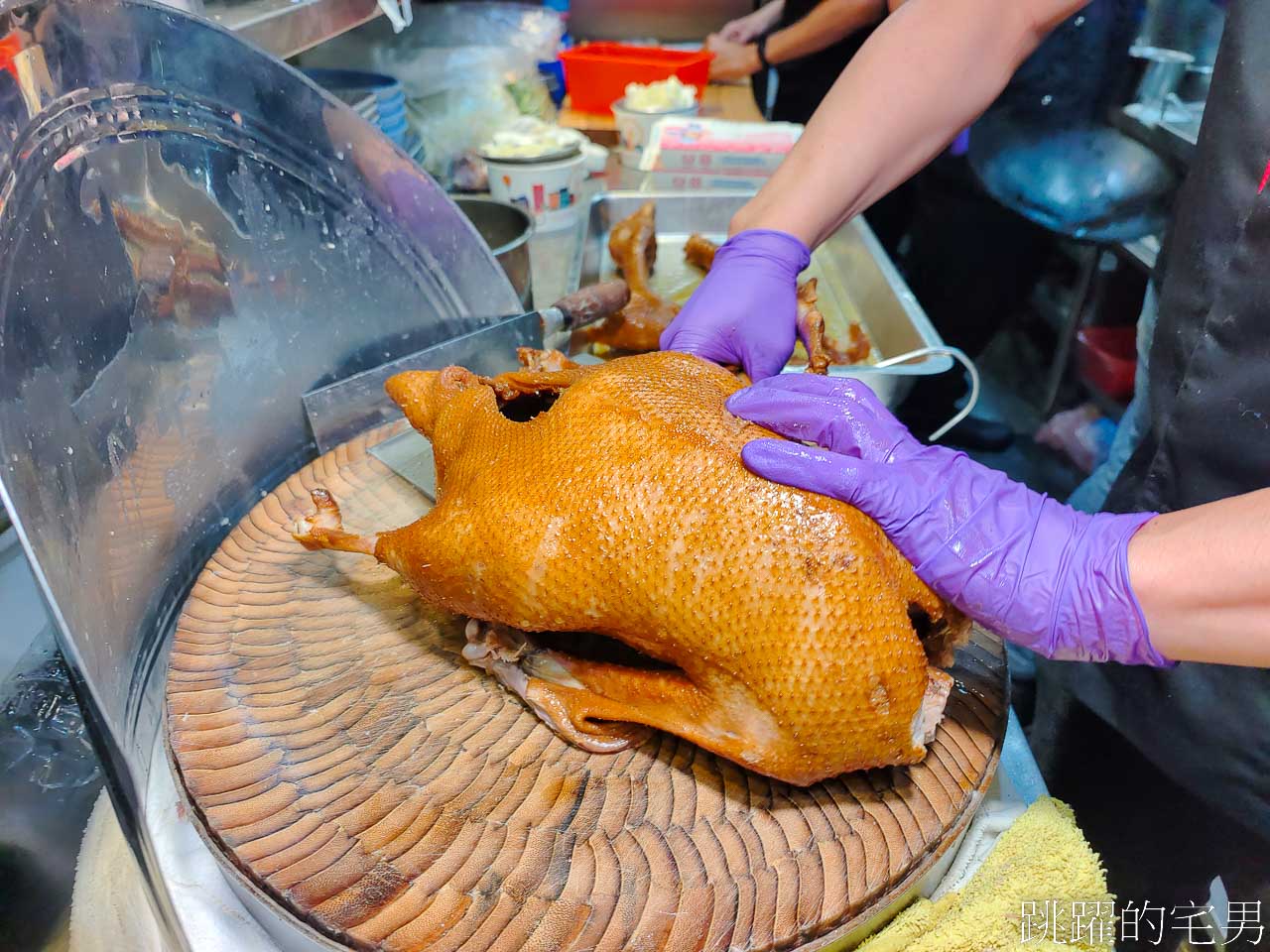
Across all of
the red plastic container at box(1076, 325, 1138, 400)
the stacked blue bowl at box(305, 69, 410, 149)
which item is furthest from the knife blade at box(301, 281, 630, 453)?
the red plastic container at box(1076, 325, 1138, 400)

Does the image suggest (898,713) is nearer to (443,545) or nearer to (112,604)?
(443,545)

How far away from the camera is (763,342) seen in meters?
1.50

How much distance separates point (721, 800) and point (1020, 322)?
3.96 m

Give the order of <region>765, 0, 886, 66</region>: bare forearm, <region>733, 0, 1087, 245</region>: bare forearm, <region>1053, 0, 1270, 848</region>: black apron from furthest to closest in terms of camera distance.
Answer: <region>765, 0, 886, 66</region>: bare forearm < <region>733, 0, 1087, 245</region>: bare forearm < <region>1053, 0, 1270, 848</region>: black apron

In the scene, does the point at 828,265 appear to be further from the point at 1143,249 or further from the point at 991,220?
the point at 991,220

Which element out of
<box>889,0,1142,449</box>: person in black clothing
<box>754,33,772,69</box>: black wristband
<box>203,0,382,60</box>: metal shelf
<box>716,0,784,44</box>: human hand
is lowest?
<box>889,0,1142,449</box>: person in black clothing

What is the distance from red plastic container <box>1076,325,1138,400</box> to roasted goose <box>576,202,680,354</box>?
1.93m

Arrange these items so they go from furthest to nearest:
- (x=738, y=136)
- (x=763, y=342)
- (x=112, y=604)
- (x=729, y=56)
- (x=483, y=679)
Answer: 1. (x=729, y=56)
2. (x=738, y=136)
3. (x=763, y=342)
4. (x=483, y=679)
5. (x=112, y=604)

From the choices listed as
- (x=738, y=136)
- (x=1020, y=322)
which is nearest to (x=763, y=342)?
(x=738, y=136)

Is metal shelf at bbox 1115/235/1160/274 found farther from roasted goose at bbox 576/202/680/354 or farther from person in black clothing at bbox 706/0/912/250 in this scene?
roasted goose at bbox 576/202/680/354

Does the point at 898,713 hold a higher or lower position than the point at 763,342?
lower

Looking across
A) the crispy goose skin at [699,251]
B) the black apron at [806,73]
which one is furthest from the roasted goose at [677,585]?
the black apron at [806,73]

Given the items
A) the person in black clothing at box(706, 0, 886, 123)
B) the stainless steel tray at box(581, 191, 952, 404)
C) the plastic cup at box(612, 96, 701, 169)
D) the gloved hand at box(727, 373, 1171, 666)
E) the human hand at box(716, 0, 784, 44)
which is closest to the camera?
the gloved hand at box(727, 373, 1171, 666)

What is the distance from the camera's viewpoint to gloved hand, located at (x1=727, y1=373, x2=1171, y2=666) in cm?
94
